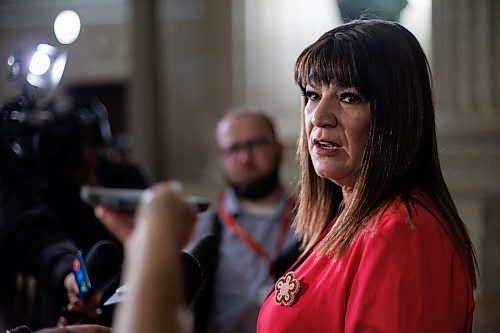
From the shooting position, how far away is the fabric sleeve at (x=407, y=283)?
96cm

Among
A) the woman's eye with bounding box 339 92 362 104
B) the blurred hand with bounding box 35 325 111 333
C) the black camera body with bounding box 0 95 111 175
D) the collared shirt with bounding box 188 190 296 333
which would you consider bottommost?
the collared shirt with bounding box 188 190 296 333

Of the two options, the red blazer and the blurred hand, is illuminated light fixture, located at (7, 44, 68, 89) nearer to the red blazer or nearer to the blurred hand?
the blurred hand

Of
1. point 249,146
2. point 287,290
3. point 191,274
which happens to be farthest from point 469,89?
point 191,274

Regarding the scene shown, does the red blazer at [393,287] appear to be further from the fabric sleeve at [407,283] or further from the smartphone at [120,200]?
the smartphone at [120,200]

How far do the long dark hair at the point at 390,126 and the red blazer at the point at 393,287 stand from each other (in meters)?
0.04

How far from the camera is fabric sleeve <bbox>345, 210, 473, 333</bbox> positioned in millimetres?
965

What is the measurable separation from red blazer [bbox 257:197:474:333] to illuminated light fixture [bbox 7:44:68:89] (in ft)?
3.58

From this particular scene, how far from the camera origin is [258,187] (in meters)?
2.63

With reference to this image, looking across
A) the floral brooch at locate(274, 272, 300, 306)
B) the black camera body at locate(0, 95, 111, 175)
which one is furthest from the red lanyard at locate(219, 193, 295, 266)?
the floral brooch at locate(274, 272, 300, 306)

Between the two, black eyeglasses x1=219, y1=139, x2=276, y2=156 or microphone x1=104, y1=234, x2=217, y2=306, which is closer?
microphone x1=104, y1=234, x2=217, y2=306

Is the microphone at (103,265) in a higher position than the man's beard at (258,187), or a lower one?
higher

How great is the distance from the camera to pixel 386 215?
1055 millimetres

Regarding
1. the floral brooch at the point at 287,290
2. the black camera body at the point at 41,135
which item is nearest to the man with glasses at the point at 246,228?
the black camera body at the point at 41,135

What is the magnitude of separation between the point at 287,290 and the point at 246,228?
144 cm
